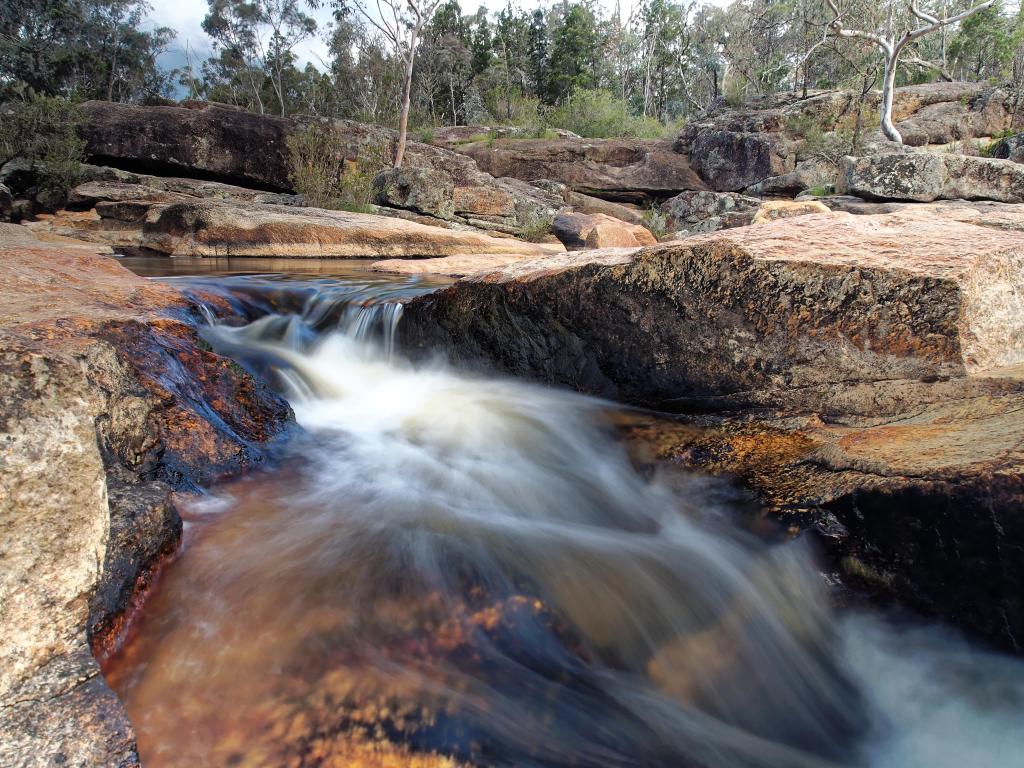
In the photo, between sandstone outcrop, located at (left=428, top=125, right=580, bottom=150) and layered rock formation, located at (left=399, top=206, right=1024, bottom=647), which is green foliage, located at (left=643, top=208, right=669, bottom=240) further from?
layered rock formation, located at (left=399, top=206, right=1024, bottom=647)

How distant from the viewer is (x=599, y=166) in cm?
2173

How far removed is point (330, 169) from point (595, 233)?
8115 millimetres

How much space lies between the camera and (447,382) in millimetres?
4457

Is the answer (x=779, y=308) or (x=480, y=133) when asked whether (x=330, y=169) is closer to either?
(x=480, y=133)

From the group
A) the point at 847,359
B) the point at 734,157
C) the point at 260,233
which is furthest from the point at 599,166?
the point at 847,359

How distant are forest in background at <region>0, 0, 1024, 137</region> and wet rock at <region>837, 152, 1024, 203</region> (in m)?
14.2

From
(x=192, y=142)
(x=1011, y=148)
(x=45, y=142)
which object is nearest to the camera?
(x=1011, y=148)

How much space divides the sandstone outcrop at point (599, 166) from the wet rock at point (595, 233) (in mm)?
9357

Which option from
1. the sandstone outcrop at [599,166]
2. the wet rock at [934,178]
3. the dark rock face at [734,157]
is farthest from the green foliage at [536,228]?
the dark rock face at [734,157]

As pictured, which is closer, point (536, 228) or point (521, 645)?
point (521, 645)

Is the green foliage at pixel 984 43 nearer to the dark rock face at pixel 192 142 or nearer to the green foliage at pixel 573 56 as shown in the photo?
the green foliage at pixel 573 56

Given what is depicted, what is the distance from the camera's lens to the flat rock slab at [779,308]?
280 centimetres

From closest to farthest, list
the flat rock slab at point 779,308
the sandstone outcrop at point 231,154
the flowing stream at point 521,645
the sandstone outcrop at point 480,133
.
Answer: the flowing stream at point 521,645 → the flat rock slab at point 779,308 → the sandstone outcrop at point 231,154 → the sandstone outcrop at point 480,133

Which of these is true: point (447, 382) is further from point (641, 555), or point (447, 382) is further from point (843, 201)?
point (843, 201)
